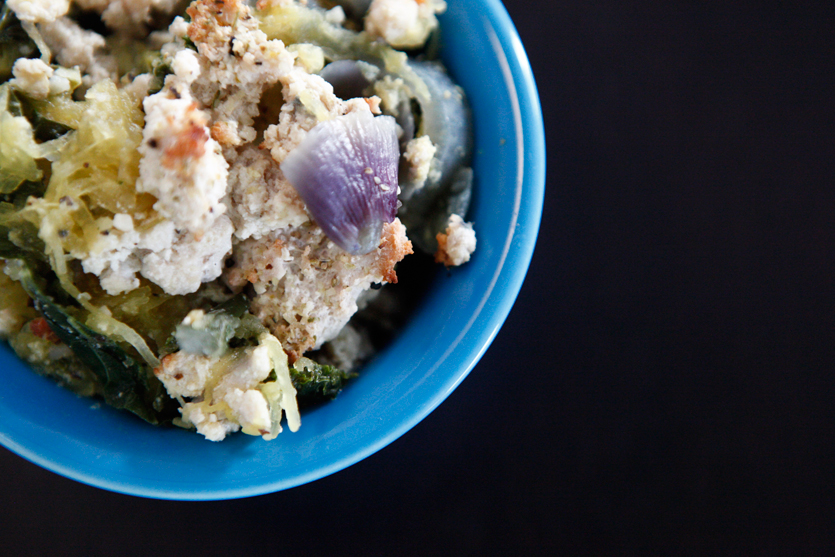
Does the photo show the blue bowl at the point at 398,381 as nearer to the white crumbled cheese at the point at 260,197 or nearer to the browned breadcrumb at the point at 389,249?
the browned breadcrumb at the point at 389,249

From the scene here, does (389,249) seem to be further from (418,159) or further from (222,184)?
(222,184)

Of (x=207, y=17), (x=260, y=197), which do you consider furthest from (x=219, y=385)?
(x=207, y=17)

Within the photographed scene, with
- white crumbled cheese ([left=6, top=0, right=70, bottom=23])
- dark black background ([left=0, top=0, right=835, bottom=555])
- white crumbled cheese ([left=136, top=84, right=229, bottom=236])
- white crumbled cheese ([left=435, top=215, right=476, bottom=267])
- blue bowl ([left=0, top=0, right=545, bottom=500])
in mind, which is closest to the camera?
white crumbled cheese ([left=136, top=84, right=229, bottom=236])

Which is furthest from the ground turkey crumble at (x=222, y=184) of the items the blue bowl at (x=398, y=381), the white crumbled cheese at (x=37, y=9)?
the blue bowl at (x=398, y=381)

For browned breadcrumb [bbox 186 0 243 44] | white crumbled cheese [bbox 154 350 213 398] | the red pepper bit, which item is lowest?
the red pepper bit

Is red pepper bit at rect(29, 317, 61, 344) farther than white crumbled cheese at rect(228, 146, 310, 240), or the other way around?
red pepper bit at rect(29, 317, 61, 344)

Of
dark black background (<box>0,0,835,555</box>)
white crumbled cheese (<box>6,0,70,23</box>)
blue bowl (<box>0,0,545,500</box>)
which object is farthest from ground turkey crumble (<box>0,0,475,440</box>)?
dark black background (<box>0,0,835,555</box>)

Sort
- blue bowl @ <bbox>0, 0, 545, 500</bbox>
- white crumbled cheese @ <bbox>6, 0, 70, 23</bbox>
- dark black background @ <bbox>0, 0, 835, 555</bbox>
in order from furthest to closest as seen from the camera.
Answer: dark black background @ <bbox>0, 0, 835, 555</bbox> → blue bowl @ <bbox>0, 0, 545, 500</bbox> → white crumbled cheese @ <bbox>6, 0, 70, 23</bbox>

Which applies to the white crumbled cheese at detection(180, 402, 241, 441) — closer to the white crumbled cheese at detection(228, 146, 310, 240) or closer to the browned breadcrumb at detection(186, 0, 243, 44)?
the white crumbled cheese at detection(228, 146, 310, 240)
